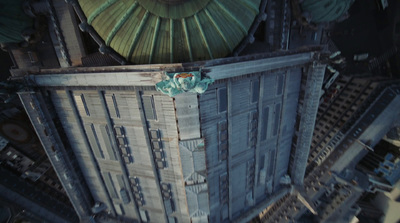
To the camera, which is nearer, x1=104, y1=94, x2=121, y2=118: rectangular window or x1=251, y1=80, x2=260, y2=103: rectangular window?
x1=104, y1=94, x2=121, y2=118: rectangular window

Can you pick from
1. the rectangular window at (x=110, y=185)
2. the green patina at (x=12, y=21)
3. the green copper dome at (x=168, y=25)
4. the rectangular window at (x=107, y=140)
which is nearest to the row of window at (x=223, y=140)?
the green copper dome at (x=168, y=25)

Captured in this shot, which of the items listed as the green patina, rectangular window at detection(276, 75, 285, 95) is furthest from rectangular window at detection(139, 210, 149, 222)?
the green patina

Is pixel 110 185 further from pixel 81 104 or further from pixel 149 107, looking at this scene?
pixel 149 107

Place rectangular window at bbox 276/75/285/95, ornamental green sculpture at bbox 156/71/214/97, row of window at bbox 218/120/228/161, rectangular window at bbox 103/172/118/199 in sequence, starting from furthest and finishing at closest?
rectangular window at bbox 103/172/118/199
rectangular window at bbox 276/75/285/95
row of window at bbox 218/120/228/161
ornamental green sculpture at bbox 156/71/214/97

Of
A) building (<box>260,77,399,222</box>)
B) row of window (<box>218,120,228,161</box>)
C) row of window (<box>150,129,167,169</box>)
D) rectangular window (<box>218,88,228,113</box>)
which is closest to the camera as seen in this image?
rectangular window (<box>218,88,228,113</box>)

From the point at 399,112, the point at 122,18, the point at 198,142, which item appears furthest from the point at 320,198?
the point at 122,18

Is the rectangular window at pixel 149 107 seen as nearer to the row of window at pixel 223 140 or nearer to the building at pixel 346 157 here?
the row of window at pixel 223 140

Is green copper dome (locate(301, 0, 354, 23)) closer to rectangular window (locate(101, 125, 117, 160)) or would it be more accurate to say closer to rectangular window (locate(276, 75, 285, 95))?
rectangular window (locate(276, 75, 285, 95))

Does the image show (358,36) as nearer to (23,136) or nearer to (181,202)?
(181,202)
